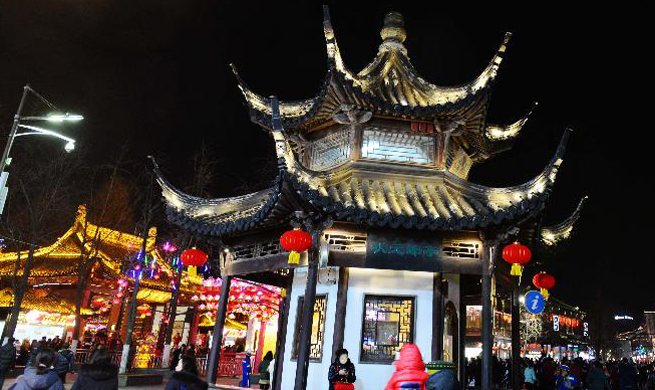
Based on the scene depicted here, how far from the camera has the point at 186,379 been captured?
482cm

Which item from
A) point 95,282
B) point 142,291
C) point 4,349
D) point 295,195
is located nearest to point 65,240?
point 95,282

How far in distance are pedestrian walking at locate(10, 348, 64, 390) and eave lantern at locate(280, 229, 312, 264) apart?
5369mm

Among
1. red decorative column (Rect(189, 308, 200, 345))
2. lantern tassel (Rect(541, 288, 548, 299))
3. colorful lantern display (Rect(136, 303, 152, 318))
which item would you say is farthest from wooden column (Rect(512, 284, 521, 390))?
colorful lantern display (Rect(136, 303, 152, 318))

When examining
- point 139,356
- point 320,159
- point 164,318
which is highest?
point 320,159

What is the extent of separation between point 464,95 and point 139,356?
2102 centimetres

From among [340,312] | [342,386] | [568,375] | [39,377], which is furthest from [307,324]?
[568,375]

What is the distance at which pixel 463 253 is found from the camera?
1136 centimetres

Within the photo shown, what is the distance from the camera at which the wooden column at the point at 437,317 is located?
1137 centimetres

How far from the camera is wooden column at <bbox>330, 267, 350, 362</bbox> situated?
1129 centimetres

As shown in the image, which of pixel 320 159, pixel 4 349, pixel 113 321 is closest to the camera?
pixel 4 349

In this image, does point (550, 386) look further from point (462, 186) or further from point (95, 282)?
point (95, 282)

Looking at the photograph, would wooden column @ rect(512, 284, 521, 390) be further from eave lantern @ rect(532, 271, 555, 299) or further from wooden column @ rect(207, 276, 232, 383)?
wooden column @ rect(207, 276, 232, 383)

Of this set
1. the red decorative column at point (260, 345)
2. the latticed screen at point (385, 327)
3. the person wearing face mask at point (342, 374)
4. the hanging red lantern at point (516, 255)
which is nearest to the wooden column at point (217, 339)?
the person wearing face mask at point (342, 374)

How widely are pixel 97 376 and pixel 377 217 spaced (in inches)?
248
